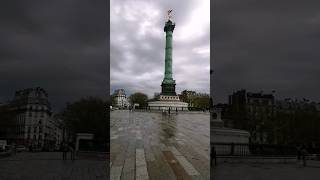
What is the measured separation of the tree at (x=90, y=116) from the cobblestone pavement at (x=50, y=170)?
877 millimetres

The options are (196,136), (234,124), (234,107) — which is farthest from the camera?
(234,107)

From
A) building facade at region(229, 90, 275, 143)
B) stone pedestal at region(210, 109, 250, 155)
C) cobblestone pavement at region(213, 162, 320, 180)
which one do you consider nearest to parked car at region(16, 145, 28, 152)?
cobblestone pavement at region(213, 162, 320, 180)

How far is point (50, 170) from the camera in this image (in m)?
11.4

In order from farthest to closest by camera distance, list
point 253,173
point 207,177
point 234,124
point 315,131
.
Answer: point 234,124 < point 315,131 < point 253,173 < point 207,177

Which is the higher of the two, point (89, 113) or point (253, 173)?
point (89, 113)

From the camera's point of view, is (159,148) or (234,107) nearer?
(159,148)

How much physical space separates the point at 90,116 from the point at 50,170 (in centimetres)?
324

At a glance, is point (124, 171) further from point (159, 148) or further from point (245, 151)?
point (245, 151)

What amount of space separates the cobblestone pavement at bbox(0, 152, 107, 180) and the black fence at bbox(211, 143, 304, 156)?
3.86 m

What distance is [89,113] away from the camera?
14.1 m

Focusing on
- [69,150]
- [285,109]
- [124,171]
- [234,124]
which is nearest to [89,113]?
[69,150]

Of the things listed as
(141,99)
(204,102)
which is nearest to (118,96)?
(204,102)

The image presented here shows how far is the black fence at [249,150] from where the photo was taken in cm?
1345

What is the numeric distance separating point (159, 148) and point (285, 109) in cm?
2416
